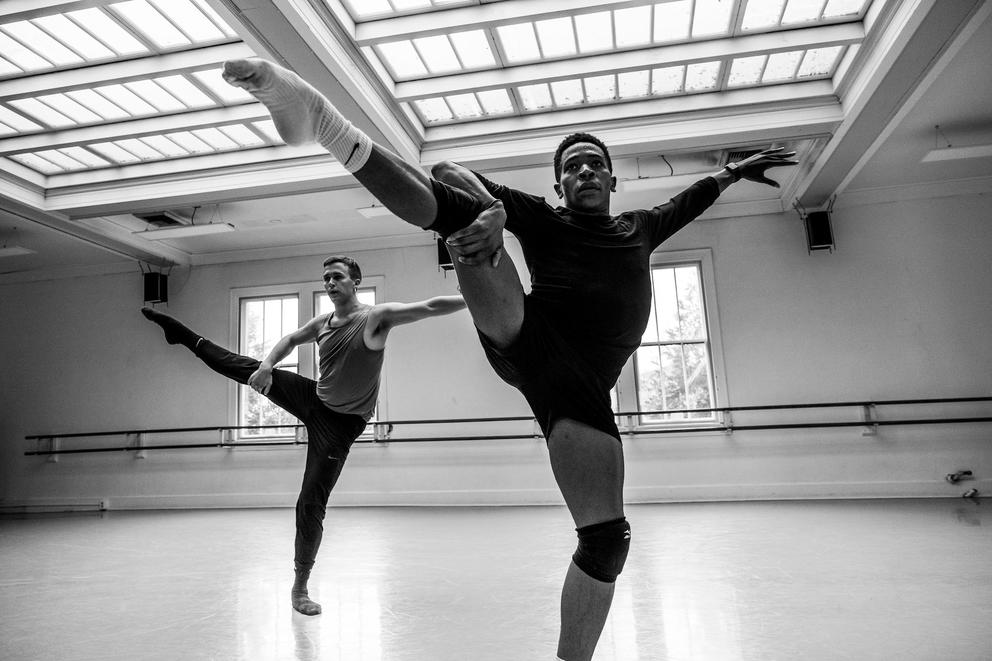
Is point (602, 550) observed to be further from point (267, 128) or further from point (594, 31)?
point (267, 128)

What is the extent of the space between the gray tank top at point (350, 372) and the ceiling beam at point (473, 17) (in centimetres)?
206

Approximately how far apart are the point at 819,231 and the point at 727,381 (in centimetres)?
189

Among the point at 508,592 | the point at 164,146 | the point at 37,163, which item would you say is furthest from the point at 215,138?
the point at 508,592

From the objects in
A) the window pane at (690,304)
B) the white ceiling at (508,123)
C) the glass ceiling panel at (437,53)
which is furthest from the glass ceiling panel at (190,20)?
the window pane at (690,304)

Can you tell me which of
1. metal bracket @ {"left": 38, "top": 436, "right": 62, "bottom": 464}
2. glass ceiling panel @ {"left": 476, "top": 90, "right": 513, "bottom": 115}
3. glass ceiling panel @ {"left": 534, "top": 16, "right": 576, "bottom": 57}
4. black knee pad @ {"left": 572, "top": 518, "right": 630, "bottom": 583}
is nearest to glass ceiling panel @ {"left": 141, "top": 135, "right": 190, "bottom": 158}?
glass ceiling panel @ {"left": 476, "top": 90, "right": 513, "bottom": 115}

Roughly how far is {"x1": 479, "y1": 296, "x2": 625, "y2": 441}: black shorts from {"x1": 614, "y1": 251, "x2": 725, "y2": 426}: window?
5.44 metres

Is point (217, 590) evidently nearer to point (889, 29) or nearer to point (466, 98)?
point (466, 98)

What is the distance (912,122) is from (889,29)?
1.65 m

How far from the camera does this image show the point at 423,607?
274 cm

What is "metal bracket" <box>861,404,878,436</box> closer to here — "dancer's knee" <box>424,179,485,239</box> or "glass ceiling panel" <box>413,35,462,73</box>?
"glass ceiling panel" <box>413,35,462,73</box>

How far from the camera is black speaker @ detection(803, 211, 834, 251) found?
657 cm

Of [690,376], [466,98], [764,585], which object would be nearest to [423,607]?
[764,585]

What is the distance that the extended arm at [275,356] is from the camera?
8.87 feet

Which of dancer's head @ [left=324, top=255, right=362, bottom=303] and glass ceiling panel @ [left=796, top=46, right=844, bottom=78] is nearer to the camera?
dancer's head @ [left=324, top=255, right=362, bottom=303]
